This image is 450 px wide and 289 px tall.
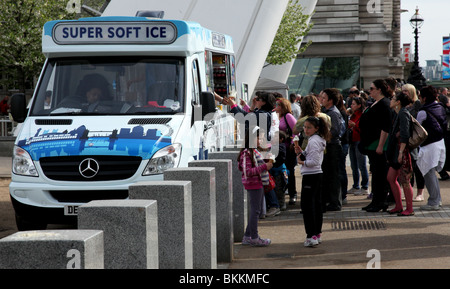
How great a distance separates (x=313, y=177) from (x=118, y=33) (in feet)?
10.4

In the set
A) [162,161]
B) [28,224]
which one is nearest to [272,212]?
[162,161]

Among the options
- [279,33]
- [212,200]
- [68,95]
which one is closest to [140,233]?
[212,200]

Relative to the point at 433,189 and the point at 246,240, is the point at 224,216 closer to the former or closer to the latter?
the point at 246,240

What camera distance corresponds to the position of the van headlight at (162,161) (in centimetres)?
850

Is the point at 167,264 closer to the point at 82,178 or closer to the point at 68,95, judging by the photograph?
the point at 82,178

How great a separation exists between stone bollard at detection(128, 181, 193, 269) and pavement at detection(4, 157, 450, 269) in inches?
86.6

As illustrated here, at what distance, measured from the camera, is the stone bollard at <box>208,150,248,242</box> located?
8.91 meters

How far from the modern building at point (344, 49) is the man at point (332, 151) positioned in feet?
110

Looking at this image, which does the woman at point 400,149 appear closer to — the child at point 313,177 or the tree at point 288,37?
the child at point 313,177

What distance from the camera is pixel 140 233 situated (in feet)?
14.0

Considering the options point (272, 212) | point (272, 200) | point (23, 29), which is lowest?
point (272, 212)

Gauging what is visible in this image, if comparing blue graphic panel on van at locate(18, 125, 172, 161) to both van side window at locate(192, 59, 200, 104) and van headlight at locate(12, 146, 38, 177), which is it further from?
van side window at locate(192, 59, 200, 104)

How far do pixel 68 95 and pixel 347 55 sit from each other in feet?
122

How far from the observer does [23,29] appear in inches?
1259
